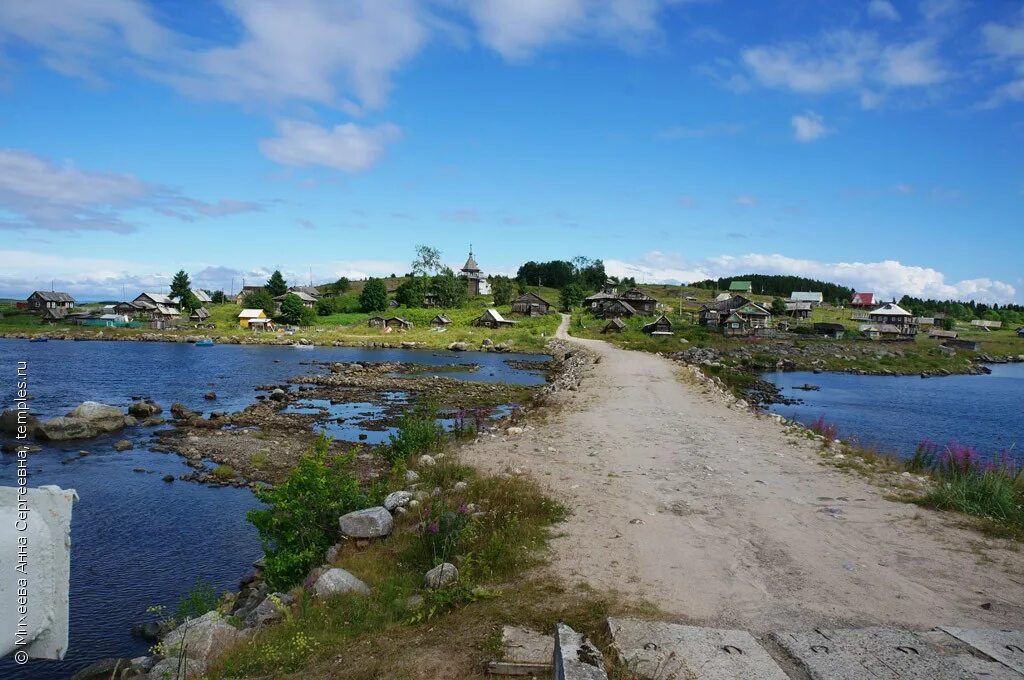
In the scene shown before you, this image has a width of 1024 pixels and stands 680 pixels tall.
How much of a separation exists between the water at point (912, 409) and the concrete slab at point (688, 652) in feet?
67.3

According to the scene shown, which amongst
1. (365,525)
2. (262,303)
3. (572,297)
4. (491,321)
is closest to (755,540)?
(365,525)

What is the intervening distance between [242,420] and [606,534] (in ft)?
78.7

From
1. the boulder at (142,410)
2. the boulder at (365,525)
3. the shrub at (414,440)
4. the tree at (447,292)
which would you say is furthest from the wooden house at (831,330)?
the boulder at (365,525)

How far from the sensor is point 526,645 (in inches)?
269

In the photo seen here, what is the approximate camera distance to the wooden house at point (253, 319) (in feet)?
309

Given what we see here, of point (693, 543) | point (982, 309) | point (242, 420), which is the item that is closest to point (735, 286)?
point (982, 309)

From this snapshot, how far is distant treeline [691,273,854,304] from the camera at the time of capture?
17162 cm

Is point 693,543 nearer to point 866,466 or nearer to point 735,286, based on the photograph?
point 866,466

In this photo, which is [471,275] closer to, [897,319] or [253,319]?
[253,319]

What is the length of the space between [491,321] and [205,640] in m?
85.6

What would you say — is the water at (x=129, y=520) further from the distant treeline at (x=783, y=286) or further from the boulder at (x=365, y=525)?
the distant treeline at (x=783, y=286)

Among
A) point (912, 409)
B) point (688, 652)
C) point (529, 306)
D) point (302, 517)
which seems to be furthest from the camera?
point (529, 306)

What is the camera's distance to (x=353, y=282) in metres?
155

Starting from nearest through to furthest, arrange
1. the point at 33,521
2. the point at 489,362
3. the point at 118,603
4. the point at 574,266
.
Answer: the point at 33,521, the point at 118,603, the point at 489,362, the point at 574,266
